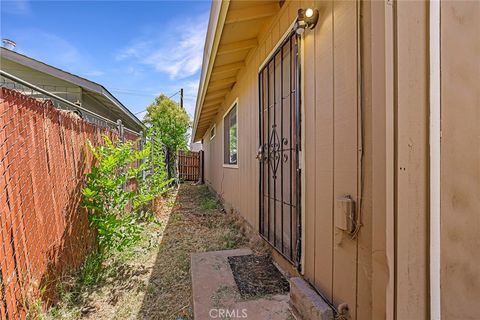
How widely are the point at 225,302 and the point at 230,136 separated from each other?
422 cm

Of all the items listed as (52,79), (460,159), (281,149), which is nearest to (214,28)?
(281,149)

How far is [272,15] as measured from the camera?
275 cm

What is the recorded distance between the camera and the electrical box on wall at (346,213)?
141cm

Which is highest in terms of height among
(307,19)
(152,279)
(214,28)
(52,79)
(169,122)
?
(52,79)

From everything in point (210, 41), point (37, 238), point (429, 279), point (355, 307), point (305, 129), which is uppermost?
point (210, 41)

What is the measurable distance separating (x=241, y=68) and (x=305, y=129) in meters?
2.65

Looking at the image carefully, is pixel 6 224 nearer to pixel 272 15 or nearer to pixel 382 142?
pixel 382 142

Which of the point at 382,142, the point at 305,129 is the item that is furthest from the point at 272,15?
the point at 382,142

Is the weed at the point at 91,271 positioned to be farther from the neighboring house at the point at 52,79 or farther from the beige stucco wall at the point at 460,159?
the neighboring house at the point at 52,79

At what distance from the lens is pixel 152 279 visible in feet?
9.11

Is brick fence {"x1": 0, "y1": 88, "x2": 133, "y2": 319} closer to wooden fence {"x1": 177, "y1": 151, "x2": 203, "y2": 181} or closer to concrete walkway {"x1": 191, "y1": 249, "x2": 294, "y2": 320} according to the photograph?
concrete walkway {"x1": 191, "y1": 249, "x2": 294, "y2": 320}

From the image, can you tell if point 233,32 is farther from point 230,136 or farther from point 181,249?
point 230,136

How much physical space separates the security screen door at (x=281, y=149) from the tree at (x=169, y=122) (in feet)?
27.5

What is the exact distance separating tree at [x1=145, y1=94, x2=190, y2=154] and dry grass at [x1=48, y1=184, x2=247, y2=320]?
707cm
